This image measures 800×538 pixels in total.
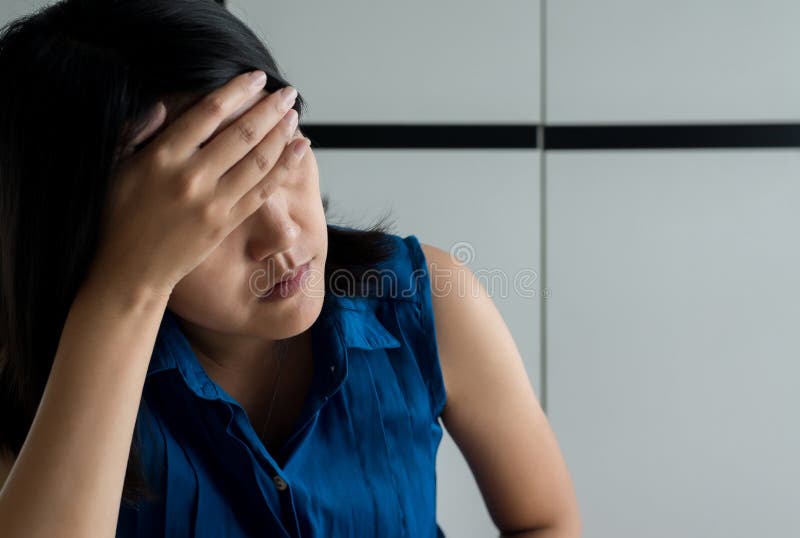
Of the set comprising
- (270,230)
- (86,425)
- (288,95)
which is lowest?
(86,425)

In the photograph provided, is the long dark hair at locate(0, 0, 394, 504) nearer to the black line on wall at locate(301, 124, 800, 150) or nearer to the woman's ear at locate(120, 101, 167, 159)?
the woman's ear at locate(120, 101, 167, 159)

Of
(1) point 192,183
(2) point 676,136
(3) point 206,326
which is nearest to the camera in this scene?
(1) point 192,183

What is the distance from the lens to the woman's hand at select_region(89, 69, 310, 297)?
0.64m

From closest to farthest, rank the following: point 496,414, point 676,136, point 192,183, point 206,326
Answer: point 192,183 < point 206,326 < point 496,414 < point 676,136

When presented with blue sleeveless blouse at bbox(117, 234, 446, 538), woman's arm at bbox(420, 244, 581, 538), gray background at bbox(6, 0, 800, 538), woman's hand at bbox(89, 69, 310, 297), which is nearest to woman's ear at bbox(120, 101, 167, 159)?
woman's hand at bbox(89, 69, 310, 297)

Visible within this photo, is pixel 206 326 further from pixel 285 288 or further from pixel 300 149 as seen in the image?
pixel 300 149

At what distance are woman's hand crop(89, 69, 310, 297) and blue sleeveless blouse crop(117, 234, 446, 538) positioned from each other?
17cm

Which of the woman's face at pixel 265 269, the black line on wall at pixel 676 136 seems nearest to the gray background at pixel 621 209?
the black line on wall at pixel 676 136

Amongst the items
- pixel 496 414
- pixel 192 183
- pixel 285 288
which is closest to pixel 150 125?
pixel 192 183

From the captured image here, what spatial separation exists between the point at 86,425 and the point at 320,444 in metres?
0.23

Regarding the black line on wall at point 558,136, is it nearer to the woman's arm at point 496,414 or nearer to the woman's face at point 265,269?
the woman's arm at point 496,414

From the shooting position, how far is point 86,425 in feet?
2.17

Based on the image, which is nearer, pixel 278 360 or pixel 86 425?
pixel 86 425

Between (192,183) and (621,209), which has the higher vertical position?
(192,183)
